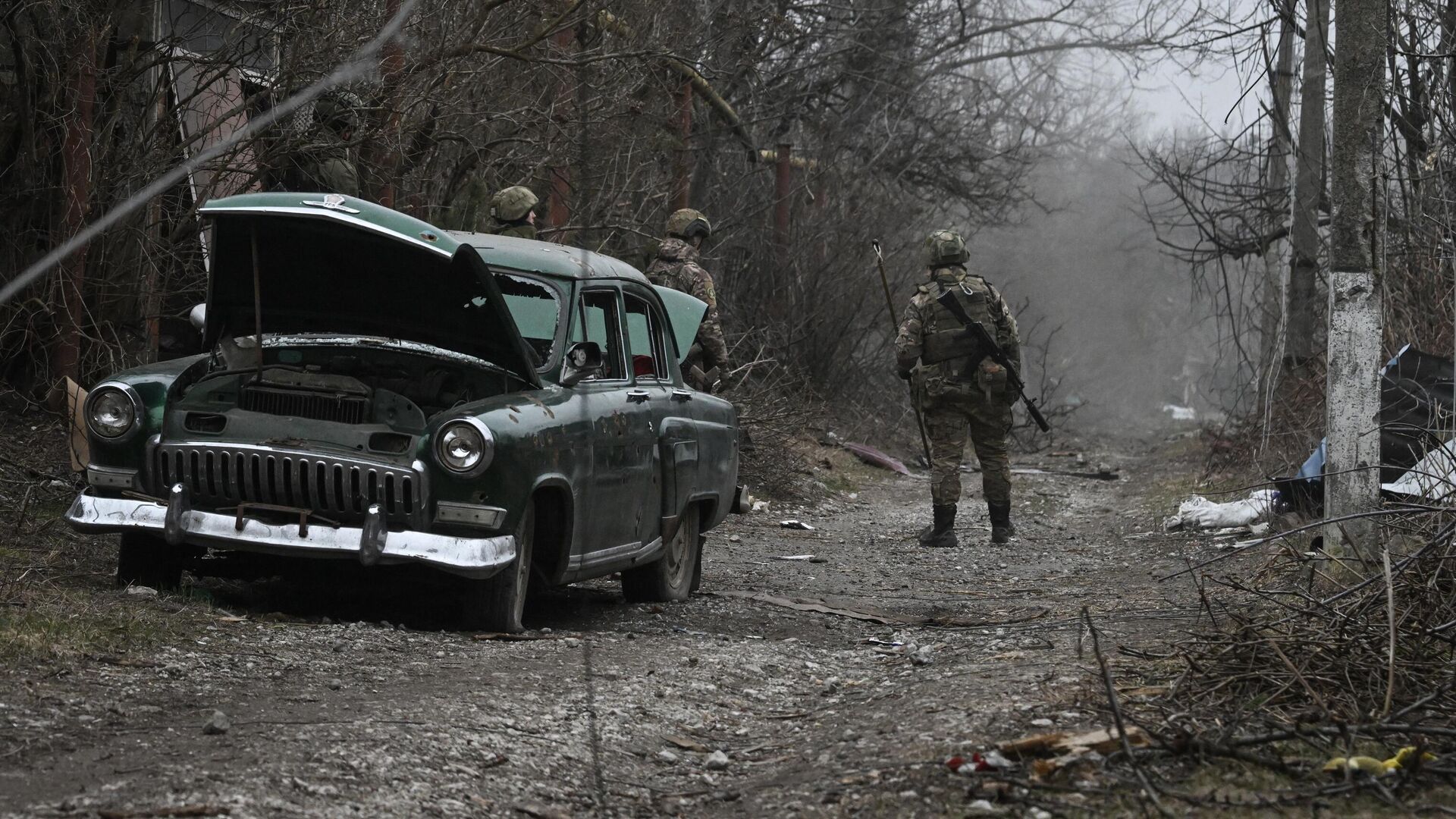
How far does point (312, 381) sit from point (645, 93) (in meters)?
10.9

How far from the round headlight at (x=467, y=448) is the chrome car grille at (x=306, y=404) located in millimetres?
488

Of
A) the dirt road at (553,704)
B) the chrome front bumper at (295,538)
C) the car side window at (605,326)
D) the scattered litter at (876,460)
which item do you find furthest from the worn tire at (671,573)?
the scattered litter at (876,460)

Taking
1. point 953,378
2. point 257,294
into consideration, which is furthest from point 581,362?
point 953,378

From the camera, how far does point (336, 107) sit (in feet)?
31.1

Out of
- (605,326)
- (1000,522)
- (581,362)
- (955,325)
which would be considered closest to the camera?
(581,362)

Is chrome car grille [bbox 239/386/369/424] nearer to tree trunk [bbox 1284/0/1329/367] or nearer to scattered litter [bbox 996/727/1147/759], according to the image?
scattered litter [bbox 996/727/1147/759]

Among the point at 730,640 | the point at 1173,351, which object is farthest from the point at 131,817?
Result: the point at 1173,351

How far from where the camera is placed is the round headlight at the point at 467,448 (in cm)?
595

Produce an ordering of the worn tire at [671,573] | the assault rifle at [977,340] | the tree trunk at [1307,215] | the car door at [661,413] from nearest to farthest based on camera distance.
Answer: the car door at [661,413]
the worn tire at [671,573]
the assault rifle at [977,340]
the tree trunk at [1307,215]

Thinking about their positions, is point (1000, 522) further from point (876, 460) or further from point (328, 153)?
point (876, 460)

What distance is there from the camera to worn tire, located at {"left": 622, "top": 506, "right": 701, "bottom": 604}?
7871 mm

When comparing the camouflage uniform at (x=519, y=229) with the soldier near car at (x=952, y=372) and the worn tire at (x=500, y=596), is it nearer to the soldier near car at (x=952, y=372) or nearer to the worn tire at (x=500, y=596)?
the soldier near car at (x=952, y=372)

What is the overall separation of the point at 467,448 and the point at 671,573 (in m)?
2.30

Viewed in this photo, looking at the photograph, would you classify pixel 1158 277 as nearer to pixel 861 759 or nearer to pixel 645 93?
pixel 645 93
